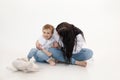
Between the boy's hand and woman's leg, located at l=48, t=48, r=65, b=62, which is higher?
the boy's hand

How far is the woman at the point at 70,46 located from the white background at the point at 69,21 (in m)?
0.09

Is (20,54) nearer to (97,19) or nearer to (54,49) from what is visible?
(54,49)

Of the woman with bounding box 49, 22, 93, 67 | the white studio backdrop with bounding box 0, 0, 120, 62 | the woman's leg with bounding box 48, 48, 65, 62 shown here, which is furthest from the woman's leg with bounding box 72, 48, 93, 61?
the white studio backdrop with bounding box 0, 0, 120, 62

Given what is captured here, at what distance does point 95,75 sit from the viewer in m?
2.56

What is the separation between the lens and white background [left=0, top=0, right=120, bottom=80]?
2607 mm

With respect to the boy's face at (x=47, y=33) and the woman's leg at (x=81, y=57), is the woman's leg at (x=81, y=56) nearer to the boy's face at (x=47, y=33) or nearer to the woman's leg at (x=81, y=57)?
the woman's leg at (x=81, y=57)

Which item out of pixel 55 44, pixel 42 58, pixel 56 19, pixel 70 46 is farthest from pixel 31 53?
pixel 56 19

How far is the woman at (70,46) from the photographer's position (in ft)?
9.07

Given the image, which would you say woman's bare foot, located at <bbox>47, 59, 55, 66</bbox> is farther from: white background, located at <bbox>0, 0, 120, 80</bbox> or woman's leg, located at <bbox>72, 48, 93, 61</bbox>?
woman's leg, located at <bbox>72, 48, 93, 61</bbox>

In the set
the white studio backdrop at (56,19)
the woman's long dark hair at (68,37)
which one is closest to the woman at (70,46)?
the woman's long dark hair at (68,37)

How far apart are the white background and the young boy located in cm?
12

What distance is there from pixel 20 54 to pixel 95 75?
0.83m

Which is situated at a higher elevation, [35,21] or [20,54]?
[35,21]

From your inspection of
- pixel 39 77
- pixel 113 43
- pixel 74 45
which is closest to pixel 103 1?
pixel 113 43
